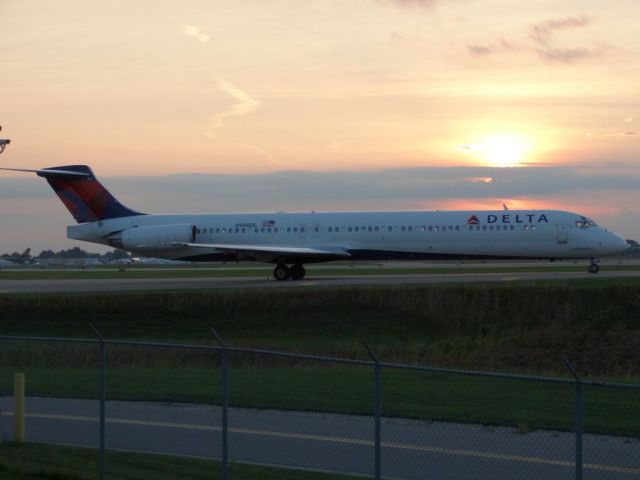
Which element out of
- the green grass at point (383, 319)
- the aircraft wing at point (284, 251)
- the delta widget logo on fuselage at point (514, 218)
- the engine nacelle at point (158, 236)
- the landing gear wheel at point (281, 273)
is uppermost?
the delta widget logo on fuselage at point (514, 218)

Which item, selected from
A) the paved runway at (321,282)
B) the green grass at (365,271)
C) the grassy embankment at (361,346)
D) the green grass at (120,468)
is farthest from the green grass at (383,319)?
the green grass at (365,271)

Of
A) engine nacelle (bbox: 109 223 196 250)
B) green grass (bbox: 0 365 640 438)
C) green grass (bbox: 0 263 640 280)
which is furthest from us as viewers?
green grass (bbox: 0 263 640 280)

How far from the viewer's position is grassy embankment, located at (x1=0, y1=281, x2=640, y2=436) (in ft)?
52.4

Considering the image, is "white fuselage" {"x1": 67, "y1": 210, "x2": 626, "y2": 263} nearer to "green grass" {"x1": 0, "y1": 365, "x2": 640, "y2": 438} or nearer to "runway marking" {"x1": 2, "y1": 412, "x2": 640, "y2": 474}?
"green grass" {"x1": 0, "y1": 365, "x2": 640, "y2": 438}

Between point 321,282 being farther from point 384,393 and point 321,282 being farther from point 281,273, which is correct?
point 384,393

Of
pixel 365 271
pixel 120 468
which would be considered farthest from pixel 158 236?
pixel 120 468

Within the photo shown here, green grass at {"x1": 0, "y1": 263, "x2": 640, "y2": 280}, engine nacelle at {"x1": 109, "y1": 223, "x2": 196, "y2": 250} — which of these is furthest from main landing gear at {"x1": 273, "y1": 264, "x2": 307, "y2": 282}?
green grass at {"x1": 0, "y1": 263, "x2": 640, "y2": 280}

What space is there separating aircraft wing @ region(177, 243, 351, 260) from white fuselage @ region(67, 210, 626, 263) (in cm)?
21

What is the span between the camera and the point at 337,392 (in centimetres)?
1712

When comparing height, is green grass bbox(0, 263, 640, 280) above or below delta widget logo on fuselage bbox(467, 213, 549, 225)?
below

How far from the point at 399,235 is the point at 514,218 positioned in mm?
5057

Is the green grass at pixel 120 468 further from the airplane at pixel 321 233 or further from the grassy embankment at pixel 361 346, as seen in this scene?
the airplane at pixel 321 233

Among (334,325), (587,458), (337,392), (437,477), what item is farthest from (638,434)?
(334,325)

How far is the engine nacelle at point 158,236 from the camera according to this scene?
45500mm
